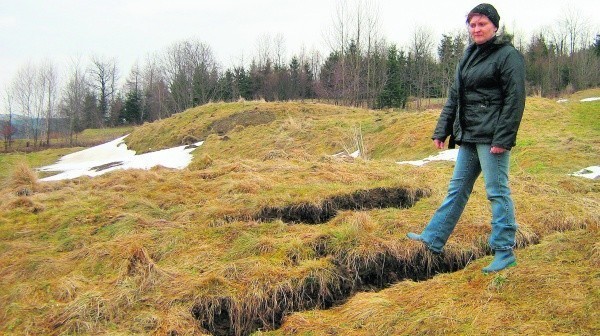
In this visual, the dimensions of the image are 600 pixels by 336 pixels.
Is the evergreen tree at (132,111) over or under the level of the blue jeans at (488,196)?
over

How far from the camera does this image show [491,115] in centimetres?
359

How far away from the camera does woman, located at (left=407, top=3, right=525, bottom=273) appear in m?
3.41

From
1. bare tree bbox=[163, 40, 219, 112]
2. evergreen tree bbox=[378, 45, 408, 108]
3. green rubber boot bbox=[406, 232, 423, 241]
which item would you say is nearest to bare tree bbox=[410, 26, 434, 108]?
evergreen tree bbox=[378, 45, 408, 108]

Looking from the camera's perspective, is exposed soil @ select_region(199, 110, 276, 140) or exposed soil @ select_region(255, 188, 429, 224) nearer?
exposed soil @ select_region(255, 188, 429, 224)

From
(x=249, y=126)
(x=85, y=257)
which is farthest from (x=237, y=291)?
(x=249, y=126)

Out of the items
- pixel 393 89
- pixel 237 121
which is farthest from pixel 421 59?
pixel 237 121

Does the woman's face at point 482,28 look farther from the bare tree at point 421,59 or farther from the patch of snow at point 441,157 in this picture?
the bare tree at point 421,59

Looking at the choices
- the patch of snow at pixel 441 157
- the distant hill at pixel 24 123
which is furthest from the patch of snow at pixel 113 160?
the distant hill at pixel 24 123

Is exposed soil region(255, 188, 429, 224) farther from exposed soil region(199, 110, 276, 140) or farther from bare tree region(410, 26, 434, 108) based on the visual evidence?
bare tree region(410, 26, 434, 108)

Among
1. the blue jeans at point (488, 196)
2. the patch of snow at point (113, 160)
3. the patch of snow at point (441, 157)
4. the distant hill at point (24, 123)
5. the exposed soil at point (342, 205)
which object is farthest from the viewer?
the distant hill at point (24, 123)

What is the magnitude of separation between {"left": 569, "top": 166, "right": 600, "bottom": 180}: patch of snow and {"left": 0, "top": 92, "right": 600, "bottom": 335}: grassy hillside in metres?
0.27

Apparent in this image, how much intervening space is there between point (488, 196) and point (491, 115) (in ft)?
2.16

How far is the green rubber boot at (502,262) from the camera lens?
3586 millimetres

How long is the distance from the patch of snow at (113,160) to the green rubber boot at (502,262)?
13.2 m
